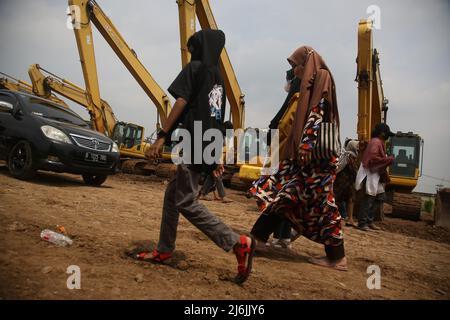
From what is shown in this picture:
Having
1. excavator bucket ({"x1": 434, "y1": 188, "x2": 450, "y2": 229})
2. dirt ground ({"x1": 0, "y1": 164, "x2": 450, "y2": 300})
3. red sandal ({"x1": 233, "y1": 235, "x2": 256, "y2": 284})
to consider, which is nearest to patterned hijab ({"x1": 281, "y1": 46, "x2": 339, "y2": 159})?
red sandal ({"x1": 233, "y1": 235, "x2": 256, "y2": 284})

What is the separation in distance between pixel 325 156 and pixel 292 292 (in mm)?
1191

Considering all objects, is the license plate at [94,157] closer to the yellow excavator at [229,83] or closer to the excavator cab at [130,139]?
the yellow excavator at [229,83]

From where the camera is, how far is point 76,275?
2102 mm

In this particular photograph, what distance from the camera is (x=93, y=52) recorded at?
39.8 feet

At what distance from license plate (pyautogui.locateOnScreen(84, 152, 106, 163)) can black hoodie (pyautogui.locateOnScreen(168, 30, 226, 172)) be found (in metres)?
4.31

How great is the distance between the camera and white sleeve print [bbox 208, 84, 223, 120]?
8.31 feet

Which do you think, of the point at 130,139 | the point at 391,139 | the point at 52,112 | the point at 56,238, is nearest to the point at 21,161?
the point at 52,112

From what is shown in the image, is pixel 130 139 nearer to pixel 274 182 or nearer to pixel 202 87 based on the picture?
pixel 274 182

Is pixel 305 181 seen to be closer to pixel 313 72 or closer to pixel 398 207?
pixel 313 72

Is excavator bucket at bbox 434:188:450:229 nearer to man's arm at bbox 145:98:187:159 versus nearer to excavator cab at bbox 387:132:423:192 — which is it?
excavator cab at bbox 387:132:423:192

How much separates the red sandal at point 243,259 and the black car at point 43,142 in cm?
462

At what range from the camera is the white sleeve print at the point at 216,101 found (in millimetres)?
2533

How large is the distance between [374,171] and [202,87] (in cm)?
443

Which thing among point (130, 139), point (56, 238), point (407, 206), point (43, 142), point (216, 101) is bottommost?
point (407, 206)
